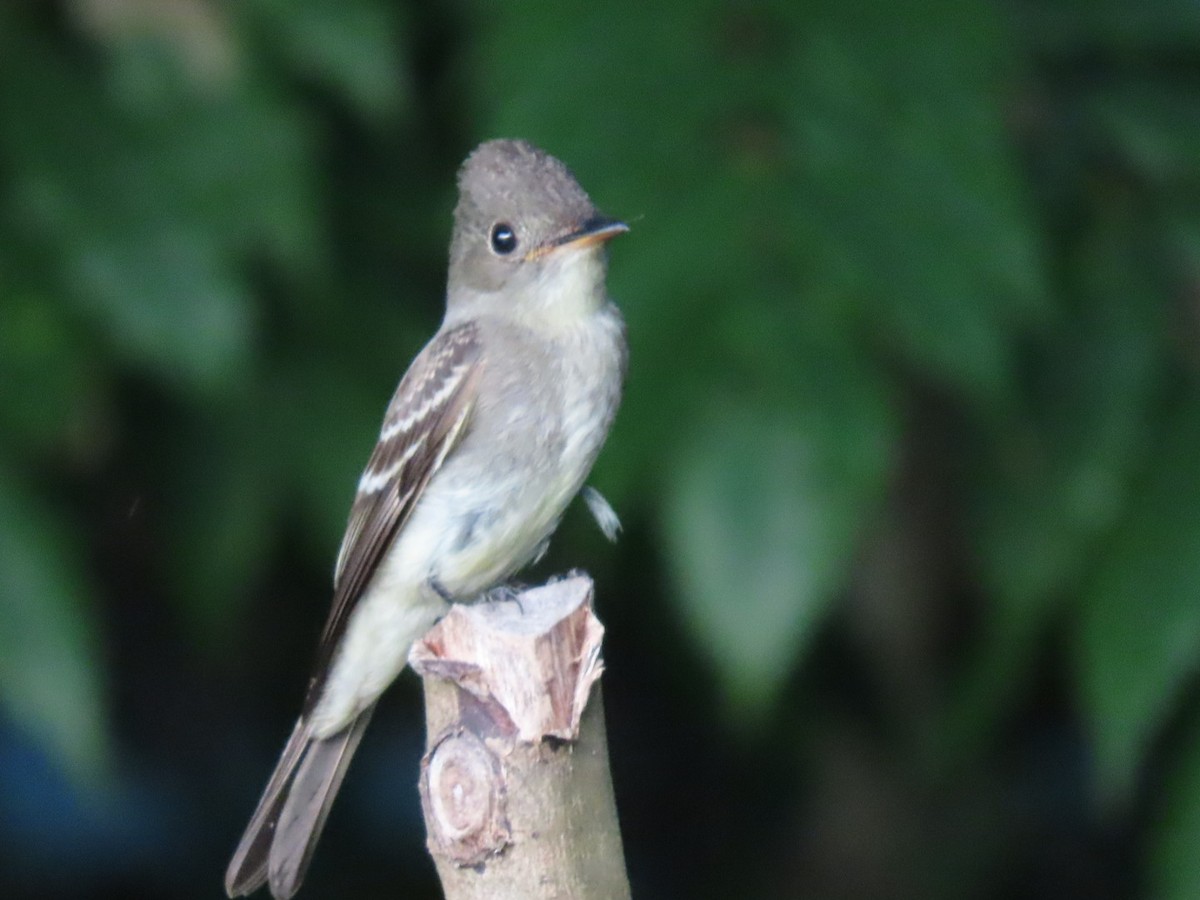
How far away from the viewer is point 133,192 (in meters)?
3.76

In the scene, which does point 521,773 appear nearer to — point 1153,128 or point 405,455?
point 405,455

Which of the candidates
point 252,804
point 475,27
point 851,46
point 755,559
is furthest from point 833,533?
point 252,804

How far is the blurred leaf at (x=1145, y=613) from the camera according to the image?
12.2ft

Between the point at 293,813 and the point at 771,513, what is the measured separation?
979 millimetres

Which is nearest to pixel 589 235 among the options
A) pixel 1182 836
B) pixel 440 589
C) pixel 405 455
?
pixel 405 455

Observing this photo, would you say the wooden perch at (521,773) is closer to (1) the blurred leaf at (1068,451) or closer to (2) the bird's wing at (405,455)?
(2) the bird's wing at (405,455)

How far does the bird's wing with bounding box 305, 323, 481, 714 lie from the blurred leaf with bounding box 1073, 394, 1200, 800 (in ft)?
4.35

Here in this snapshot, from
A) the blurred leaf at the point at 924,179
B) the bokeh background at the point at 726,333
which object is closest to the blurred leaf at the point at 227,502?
the bokeh background at the point at 726,333

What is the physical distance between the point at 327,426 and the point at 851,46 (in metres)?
1.28

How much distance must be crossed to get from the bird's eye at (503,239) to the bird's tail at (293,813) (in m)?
0.86

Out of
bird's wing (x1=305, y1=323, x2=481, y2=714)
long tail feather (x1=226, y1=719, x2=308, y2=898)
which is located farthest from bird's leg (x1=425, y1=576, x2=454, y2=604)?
long tail feather (x1=226, y1=719, x2=308, y2=898)

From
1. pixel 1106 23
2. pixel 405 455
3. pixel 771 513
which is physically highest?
pixel 1106 23

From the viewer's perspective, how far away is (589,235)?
10.8ft

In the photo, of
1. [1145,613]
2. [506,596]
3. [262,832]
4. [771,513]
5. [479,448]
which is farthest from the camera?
[1145,613]
